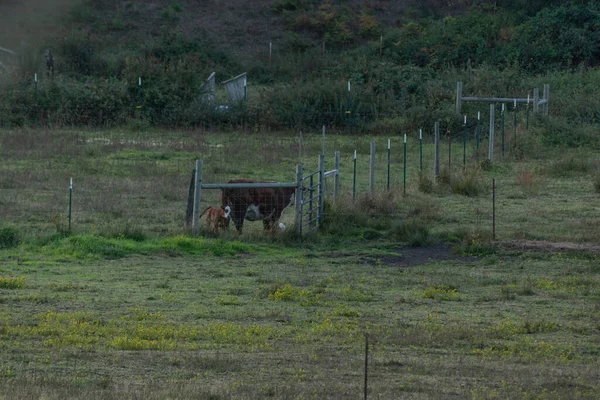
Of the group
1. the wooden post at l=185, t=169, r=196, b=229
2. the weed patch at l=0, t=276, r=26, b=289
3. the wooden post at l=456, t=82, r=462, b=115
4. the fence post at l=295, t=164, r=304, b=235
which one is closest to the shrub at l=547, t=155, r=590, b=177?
the wooden post at l=456, t=82, r=462, b=115

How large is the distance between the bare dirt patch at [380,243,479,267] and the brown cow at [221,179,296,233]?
101 inches

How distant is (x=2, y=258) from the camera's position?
16969 millimetres

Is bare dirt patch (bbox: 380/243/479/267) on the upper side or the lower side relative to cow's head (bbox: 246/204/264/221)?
lower

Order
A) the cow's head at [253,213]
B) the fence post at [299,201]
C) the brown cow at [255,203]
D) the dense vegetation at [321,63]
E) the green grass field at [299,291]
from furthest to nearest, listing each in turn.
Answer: the dense vegetation at [321,63] < the cow's head at [253,213] < the brown cow at [255,203] < the fence post at [299,201] < the green grass field at [299,291]

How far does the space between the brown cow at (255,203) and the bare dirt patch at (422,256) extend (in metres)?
2.58

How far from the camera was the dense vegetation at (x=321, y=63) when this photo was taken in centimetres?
3919

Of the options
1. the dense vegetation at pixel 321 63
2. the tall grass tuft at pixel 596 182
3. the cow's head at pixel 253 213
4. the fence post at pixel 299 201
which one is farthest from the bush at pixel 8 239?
the dense vegetation at pixel 321 63

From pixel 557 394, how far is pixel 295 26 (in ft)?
141

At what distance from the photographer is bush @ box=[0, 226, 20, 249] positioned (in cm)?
1786

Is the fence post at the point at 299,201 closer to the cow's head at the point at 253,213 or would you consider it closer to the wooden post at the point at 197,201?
the cow's head at the point at 253,213

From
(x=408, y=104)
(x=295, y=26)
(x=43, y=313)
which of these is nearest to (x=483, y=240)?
(x=43, y=313)

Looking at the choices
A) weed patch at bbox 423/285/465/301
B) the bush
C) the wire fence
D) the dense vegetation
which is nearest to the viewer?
weed patch at bbox 423/285/465/301

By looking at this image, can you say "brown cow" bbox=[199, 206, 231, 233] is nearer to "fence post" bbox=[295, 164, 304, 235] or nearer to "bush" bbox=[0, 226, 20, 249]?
"fence post" bbox=[295, 164, 304, 235]

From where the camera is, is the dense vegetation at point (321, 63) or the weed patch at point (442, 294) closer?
the weed patch at point (442, 294)
